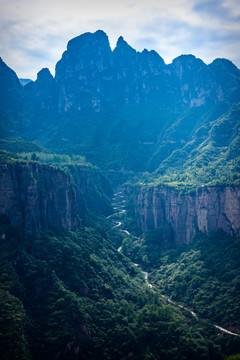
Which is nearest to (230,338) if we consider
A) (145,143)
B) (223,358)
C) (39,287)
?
(223,358)

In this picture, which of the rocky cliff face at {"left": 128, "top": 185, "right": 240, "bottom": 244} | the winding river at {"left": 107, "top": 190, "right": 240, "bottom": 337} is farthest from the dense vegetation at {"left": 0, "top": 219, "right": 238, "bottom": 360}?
the rocky cliff face at {"left": 128, "top": 185, "right": 240, "bottom": 244}

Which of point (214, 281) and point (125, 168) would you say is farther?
point (125, 168)

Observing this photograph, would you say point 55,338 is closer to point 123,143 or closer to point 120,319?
point 120,319

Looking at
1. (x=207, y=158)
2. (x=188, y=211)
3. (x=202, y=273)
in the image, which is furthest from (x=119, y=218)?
(x=202, y=273)

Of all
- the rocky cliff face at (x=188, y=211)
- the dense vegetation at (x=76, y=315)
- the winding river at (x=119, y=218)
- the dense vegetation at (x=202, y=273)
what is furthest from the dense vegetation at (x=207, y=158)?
the dense vegetation at (x=76, y=315)

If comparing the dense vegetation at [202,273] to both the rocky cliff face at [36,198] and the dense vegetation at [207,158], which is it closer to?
the dense vegetation at [207,158]

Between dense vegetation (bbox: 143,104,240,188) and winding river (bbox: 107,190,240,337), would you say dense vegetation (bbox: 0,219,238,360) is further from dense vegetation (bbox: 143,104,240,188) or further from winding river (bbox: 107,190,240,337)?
dense vegetation (bbox: 143,104,240,188)

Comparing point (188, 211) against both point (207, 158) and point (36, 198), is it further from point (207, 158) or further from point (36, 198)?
point (36, 198)
